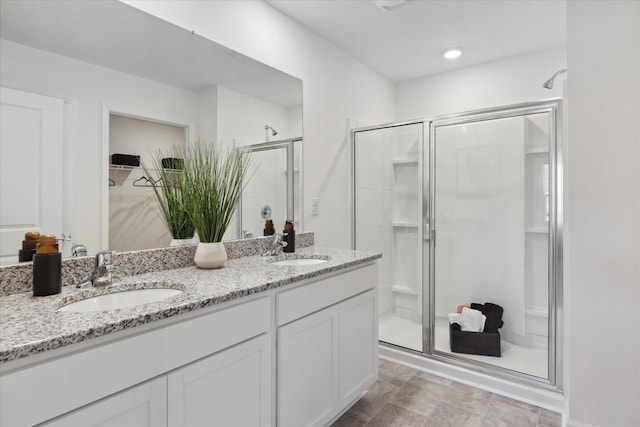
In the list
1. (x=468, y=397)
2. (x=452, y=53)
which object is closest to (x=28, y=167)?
(x=468, y=397)

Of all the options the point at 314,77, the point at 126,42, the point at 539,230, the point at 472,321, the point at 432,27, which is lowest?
the point at 472,321

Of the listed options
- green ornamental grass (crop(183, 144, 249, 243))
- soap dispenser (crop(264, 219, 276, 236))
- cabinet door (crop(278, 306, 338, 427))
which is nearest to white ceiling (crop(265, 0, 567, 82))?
green ornamental grass (crop(183, 144, 249, 243))

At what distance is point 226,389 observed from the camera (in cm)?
119

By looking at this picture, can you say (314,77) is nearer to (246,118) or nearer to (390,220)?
(246,118)

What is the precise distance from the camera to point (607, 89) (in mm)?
1588

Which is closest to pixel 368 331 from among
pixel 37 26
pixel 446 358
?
pixel 446 358

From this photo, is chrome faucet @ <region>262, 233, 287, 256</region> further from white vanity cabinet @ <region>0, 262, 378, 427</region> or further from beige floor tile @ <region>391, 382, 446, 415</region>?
beige floor tile @ <region>391, 382, 446, 415</region>

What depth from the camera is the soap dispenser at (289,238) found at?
7.06 feet

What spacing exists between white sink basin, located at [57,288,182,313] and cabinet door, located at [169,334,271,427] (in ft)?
1.03

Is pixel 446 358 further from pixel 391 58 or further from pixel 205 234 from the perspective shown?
pixel 391 58

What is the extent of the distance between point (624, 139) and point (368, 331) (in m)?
1.56

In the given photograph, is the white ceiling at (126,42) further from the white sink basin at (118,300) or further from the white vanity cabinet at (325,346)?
the white vanity cabinet at (325,346)

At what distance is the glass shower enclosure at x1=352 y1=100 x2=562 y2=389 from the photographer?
7.23ft

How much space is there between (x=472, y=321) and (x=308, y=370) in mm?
1491
